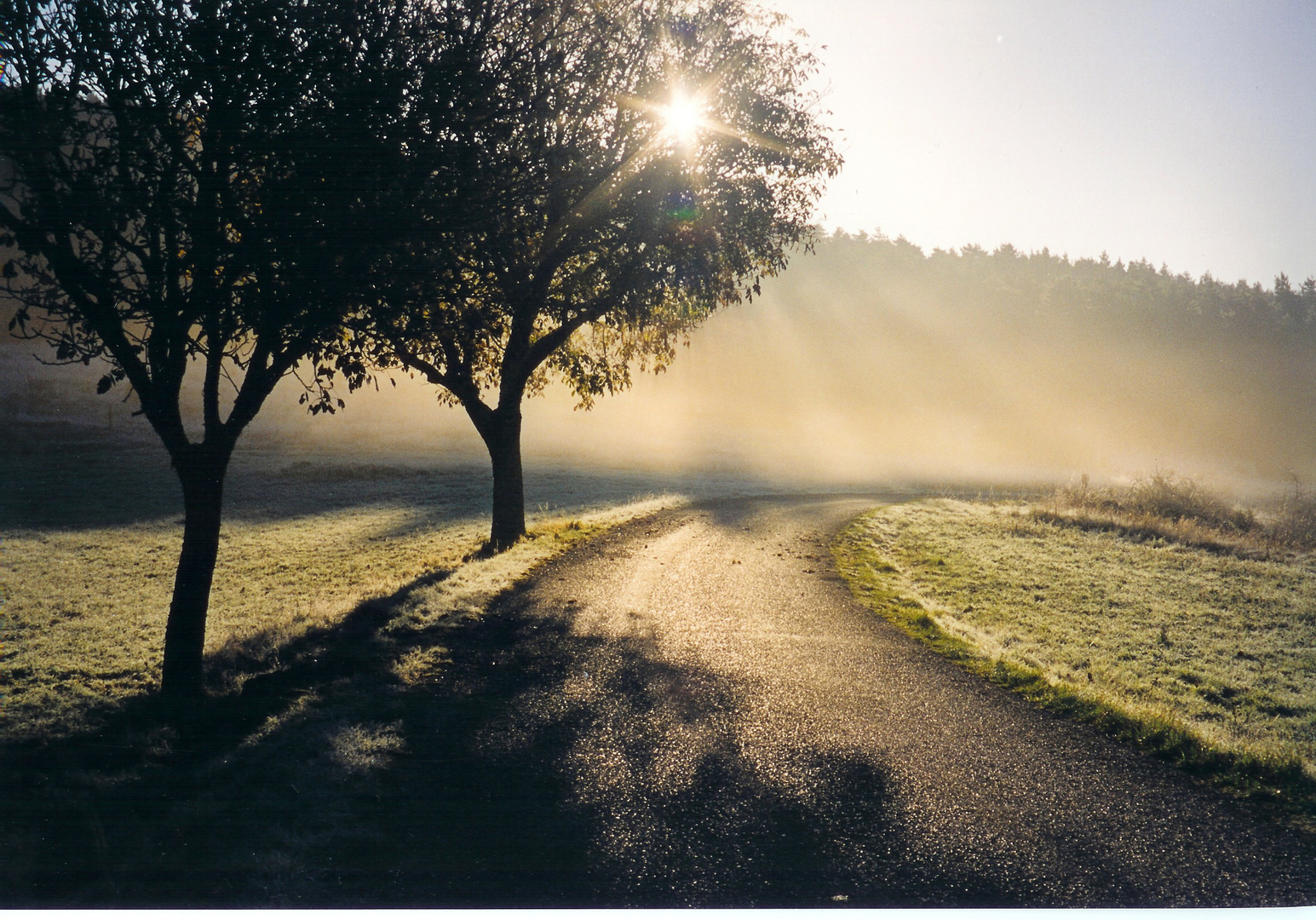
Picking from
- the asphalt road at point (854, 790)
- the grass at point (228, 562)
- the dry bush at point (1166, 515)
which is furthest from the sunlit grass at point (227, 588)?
the dry bush at point (1166, 515)

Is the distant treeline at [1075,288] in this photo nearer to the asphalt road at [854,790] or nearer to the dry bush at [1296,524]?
the dry bush at [1296,524]

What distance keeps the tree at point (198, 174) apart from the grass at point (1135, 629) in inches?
381

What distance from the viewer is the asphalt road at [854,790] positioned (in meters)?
4.37

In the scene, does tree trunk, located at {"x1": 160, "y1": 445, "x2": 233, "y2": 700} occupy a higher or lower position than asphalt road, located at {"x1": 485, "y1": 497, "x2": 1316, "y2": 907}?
higher

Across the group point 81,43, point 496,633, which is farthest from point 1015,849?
point 81,43

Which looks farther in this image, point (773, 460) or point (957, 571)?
point (773, 460)

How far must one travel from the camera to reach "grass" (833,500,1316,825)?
6.97m

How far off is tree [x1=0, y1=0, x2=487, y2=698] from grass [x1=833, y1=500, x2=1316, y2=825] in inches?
381

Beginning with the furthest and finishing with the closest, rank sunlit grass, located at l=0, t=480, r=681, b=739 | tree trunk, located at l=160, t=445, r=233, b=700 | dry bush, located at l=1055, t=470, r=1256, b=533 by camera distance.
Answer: dry bush, located at l=1055, t=470, r=1256, b=533
sunlit grass, located at l=0, t=480, r=681, b=739
tree trunk, located at l=160, t=445, r=233, b=700

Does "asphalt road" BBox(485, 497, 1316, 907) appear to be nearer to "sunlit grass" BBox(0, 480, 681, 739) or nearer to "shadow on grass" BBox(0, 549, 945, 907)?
"shadow on grass" BBox(0, 549, 945, 907)

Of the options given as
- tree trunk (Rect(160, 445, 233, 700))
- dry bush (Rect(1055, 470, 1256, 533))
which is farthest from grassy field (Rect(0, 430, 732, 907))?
dry bush (Rect(1055, 470, 1256, 533))

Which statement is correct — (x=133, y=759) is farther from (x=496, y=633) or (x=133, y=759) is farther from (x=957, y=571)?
(x=957, y=571)

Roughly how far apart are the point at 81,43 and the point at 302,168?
6.52ft

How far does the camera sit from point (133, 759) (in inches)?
220
